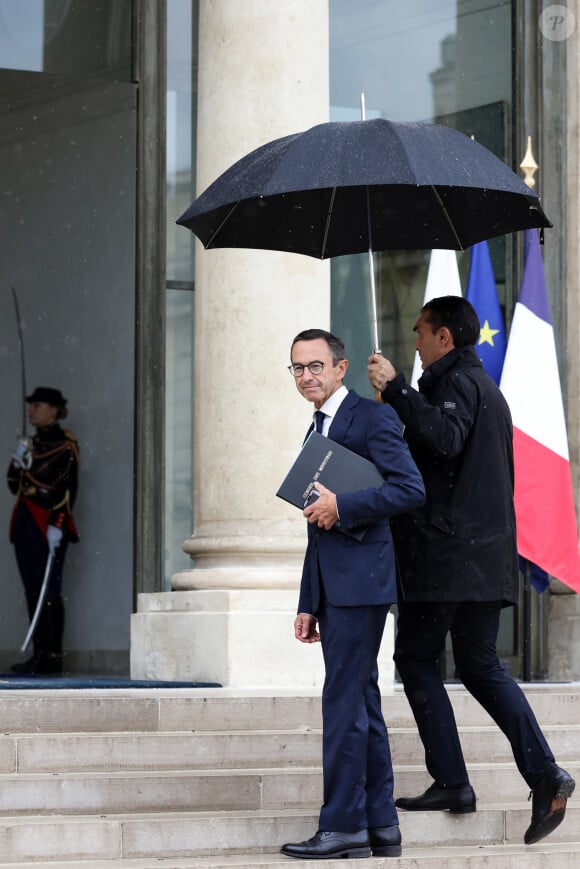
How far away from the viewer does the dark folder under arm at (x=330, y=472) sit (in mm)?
5754

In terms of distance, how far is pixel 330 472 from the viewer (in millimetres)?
5773

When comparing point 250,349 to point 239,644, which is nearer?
point 239,644

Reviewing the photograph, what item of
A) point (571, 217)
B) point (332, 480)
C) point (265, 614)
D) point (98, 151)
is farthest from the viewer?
point (98, 151)

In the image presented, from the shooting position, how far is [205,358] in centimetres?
898

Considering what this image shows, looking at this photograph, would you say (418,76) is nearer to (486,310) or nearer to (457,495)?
(486,310)

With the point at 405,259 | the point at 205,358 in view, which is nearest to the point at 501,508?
the point at 205,358

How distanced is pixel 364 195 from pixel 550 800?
2.45 metres

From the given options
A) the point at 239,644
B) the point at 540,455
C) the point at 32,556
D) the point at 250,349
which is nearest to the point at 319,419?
the point at 239,644

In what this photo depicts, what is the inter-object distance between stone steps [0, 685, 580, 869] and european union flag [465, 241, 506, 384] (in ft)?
8.66

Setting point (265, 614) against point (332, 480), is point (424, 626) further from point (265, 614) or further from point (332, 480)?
point (265, 614)

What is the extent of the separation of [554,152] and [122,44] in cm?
312

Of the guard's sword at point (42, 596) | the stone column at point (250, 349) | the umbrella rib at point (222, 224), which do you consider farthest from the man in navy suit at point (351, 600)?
the guard's sword at point (42, 596)

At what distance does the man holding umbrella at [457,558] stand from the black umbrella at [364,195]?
488 mm
